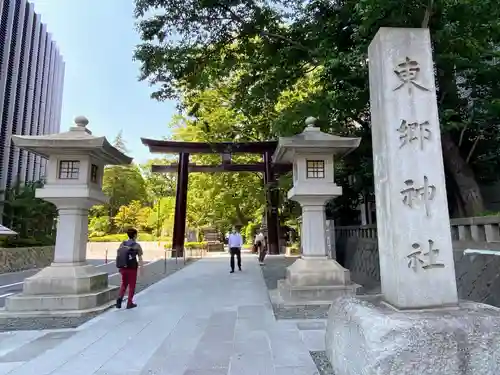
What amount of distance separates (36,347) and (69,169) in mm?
3700

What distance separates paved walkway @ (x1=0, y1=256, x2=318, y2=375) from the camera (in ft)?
12.0

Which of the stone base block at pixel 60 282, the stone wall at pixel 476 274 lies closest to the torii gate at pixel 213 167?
the stone wall at pixel 476 274

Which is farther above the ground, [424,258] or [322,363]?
[424,258]

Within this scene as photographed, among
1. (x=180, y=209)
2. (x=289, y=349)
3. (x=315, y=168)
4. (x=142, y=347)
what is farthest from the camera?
(x=180, y=209)

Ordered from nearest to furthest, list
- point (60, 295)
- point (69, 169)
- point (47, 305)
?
point (47, 305)
point (60, 295)
point (69, 169)

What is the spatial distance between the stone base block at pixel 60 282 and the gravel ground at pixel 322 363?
468 cm

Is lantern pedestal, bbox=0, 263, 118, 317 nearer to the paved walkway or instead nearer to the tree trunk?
the paved walkway

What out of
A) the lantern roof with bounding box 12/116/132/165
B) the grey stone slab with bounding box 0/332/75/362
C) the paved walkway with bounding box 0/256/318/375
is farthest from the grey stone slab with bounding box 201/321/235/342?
the lantern roof with bounding box 12/116/132/165

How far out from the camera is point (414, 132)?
11.3 feet

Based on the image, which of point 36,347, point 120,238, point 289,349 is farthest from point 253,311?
point 120,238

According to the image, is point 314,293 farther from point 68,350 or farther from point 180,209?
point 180,209

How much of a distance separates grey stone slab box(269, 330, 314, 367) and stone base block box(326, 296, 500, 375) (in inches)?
39.5

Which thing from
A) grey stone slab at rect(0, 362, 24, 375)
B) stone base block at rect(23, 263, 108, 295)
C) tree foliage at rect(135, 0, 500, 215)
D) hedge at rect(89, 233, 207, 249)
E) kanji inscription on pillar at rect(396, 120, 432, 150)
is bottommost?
grey stone slab at rect(0, 362, 24, 375)

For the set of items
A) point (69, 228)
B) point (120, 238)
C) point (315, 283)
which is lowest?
point (315, 283)
